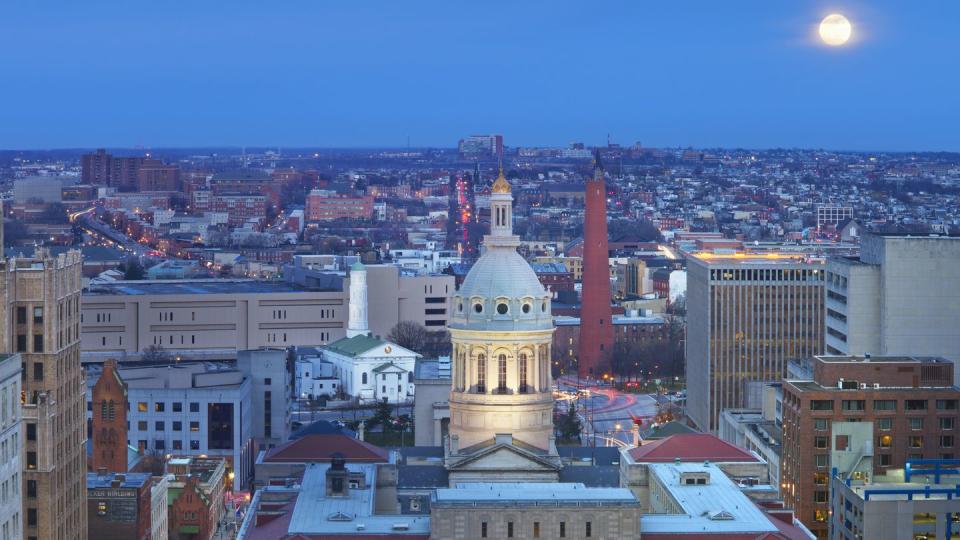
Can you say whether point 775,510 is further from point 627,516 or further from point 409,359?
point 409,359

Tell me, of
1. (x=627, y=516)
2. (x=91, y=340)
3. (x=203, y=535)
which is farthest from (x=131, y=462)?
(x=91, y=340)

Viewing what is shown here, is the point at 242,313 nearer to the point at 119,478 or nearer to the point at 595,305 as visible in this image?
the point at 595,305

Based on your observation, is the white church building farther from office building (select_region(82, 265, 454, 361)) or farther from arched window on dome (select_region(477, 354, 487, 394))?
arched window on dome (select_region(477, 354, 487, 394))

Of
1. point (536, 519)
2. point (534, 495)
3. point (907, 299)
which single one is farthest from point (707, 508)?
point (907, 299)

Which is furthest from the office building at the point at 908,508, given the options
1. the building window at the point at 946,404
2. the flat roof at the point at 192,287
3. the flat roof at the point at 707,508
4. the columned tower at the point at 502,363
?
the flat roof at the point at 192,287

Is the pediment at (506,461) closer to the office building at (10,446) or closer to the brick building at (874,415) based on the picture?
the brick building at (874,415)

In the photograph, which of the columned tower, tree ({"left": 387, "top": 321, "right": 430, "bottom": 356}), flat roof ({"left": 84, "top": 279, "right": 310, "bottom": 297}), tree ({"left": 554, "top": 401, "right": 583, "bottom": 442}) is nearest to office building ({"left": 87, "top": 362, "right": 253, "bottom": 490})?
tree ({"left": 554, "top": 401, "right": 583, "bottom": 442})
